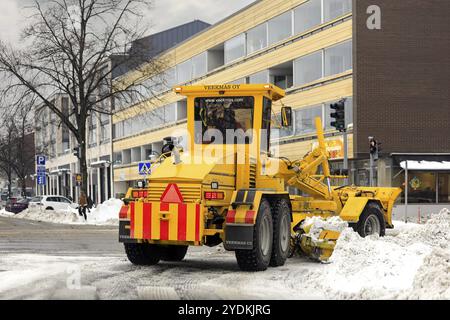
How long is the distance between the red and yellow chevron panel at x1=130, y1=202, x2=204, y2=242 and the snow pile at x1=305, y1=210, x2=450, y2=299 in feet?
6.67

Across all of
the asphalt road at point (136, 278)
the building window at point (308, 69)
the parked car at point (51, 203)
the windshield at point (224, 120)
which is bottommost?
the parked car at point (51, 203)

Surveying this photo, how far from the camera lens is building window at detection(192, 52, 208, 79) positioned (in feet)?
180

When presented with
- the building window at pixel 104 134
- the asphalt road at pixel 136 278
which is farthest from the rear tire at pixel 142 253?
the building window at pixel 104 134

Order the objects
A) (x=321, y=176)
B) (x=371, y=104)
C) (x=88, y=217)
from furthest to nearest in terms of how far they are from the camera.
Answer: (x=88, y=217) → (x=371, y=104) → (x=321, y=176)

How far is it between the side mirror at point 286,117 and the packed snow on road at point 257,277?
2207mm

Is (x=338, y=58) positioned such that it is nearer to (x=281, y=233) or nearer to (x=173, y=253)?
(x=173, y=253)

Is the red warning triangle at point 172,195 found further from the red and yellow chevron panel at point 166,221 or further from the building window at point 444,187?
the building window at point 444,187

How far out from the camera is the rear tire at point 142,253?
41.3ft

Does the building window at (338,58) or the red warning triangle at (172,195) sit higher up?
the building window at (338,58)

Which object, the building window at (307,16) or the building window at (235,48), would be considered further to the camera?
the building window at (235,48)

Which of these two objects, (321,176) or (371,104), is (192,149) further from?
(371,104)

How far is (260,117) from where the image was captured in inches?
→ 512

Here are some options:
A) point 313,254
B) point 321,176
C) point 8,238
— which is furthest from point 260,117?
point 8,238
